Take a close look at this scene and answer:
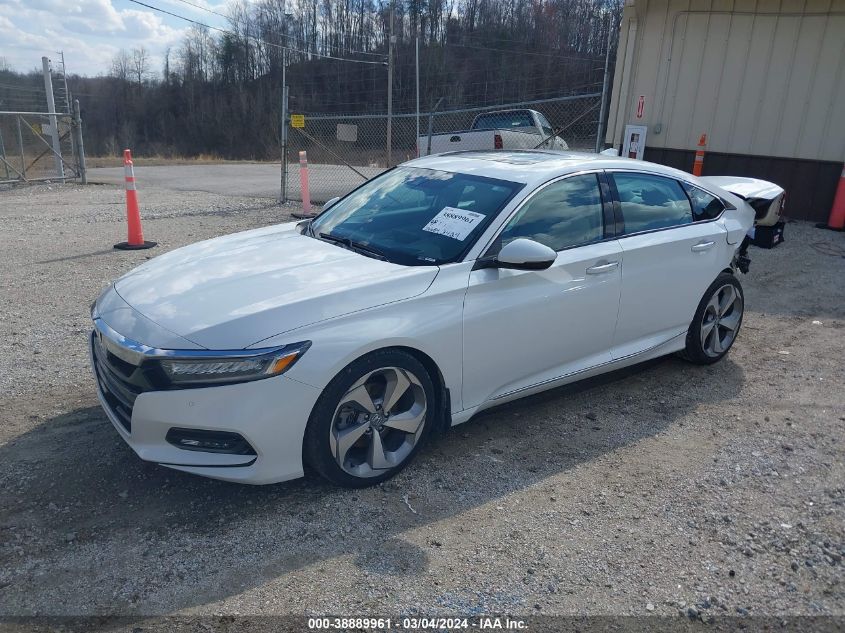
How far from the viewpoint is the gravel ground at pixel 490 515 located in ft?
8.79

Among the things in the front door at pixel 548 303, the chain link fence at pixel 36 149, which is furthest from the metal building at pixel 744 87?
the chain link fence at pixel 36 149

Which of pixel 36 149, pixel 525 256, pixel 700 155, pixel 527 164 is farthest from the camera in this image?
pixel 36 149

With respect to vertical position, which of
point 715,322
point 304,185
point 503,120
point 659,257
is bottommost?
point 715,322

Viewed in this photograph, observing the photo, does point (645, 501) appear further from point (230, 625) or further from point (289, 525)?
point (230, 625)

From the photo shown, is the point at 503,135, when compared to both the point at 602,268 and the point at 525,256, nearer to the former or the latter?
the point at 602,268

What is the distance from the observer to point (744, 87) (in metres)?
10.8

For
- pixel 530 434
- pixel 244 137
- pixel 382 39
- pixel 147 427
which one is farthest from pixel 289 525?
pixel 244 137

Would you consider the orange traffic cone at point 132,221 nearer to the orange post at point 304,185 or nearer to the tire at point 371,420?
the orange post at point 304,185

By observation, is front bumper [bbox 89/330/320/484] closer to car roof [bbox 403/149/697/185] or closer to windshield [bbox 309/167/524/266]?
windshield [bbox 309/167/524/266]

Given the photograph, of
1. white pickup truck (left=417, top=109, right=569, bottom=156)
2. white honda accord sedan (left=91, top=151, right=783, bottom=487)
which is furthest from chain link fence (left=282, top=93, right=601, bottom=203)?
white honda accord sedan (left=91, top=151, right=783, bottom=487)

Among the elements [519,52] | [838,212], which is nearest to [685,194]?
[838,212]

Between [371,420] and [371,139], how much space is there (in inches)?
1273

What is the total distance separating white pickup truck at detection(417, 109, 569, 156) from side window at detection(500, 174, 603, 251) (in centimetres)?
908

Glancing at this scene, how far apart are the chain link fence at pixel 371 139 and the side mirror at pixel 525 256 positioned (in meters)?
6.94
